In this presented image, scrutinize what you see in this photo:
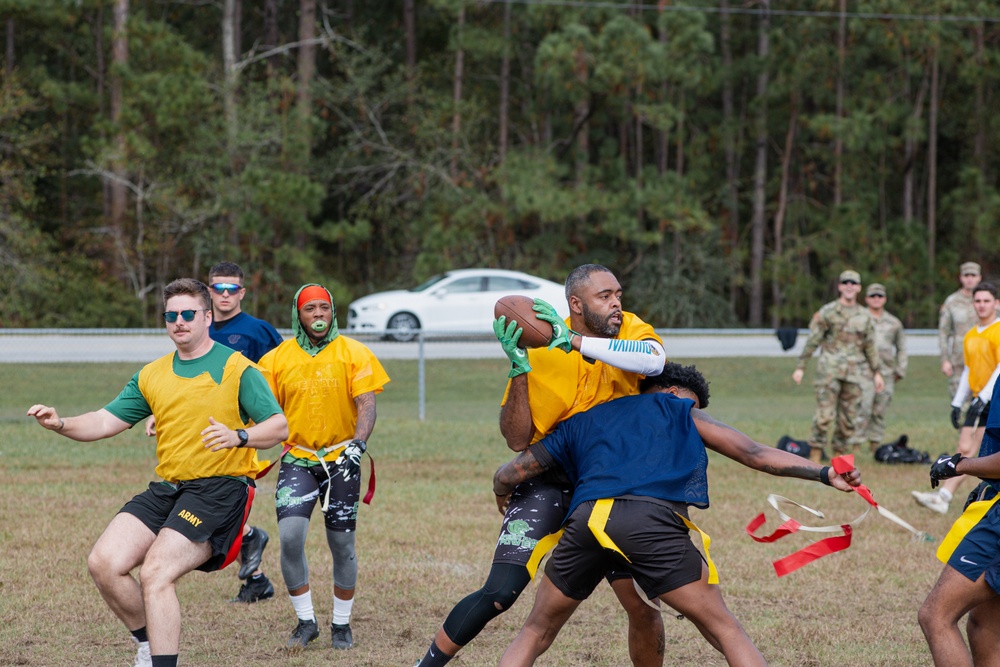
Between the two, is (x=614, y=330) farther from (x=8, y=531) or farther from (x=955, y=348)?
(x=955, y=348)

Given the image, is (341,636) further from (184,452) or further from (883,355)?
(883,355)

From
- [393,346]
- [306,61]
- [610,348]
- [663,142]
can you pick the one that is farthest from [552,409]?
[663,142]

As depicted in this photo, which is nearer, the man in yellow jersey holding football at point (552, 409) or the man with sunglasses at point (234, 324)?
the man in yellow jersey holding football at point (552, 409)

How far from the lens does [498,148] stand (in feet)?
103

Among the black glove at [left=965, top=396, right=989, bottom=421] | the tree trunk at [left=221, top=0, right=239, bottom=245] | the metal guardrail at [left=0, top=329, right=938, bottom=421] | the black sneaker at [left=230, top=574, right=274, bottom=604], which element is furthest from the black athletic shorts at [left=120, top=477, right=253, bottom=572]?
the tree trunk at [left=221, top=0, right=239, bottom=245]

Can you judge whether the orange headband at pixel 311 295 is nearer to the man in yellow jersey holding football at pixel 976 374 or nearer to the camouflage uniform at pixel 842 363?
the man in yellow jersey holding football at pixel 976 374

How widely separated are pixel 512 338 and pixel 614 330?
1.43ft

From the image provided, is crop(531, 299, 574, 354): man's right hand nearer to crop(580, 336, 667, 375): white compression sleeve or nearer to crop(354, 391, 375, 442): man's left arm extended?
crop(580, 336, 667, 375): white compression sleeve

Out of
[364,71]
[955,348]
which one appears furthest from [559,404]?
[364,71]

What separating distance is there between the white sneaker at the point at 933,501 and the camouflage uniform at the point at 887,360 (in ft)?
11.5

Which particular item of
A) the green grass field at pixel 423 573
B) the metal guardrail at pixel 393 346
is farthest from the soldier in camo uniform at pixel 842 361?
the metal guardrail at pixel 393 346

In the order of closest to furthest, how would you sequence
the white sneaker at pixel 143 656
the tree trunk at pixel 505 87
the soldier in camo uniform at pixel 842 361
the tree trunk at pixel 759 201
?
the white sneaker at pixel 143 656, the soldier in camo uniform at pixel 842 361, the tree trunk at pixel 505 87, the tree trunk at pixel 759 201

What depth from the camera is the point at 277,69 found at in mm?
30312

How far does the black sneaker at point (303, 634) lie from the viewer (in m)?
6.12
